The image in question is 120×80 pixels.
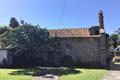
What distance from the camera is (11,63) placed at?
38.7m

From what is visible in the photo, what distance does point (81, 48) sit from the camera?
38.6 meters

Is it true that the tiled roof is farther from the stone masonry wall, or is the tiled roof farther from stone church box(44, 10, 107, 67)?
the stone masonry wall

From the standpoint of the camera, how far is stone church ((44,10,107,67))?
37219 millimetres

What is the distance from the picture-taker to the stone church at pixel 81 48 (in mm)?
37219

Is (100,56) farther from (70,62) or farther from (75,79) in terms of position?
(75,79)

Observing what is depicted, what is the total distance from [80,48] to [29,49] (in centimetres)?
876

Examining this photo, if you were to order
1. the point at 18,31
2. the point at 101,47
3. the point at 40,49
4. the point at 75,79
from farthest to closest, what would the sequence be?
1. the point at 40,49
2. the point at 101,47
3. the point at 18,31
4. the point at 75,79

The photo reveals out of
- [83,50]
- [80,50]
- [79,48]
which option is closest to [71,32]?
[79,48]

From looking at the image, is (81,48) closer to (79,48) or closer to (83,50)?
(79,48)

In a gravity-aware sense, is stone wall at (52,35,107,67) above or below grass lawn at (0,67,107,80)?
above

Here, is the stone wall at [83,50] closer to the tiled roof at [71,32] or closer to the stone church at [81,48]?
the stone church at [81,48]

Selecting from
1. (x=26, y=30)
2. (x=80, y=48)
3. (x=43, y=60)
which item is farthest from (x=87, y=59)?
(x=26, y=30)

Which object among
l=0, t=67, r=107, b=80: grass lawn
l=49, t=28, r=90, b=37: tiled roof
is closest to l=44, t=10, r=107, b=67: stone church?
l=49, t=28, r=90, b=37: tiled roof

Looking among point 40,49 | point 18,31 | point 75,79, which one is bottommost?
point 75,79
